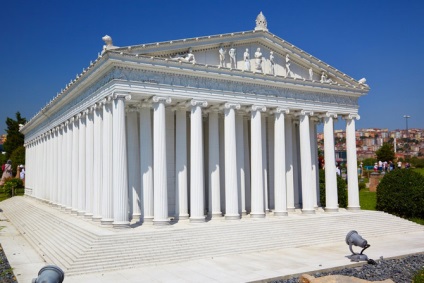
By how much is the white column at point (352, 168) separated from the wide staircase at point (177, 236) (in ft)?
4.43

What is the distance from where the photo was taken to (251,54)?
2659cm

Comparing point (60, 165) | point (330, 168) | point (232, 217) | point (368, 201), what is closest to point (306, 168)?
point (330, 168)

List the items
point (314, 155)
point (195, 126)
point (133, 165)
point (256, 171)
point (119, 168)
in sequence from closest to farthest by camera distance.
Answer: point (119, 168) → point (195, 126) → point (133, 165) → point (256, 171) → point (314, 155)

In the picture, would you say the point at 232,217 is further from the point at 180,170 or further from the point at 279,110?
the point at 279,110

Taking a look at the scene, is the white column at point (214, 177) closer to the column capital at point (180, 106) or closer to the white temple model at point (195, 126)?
the white temple model at point (195, 126)

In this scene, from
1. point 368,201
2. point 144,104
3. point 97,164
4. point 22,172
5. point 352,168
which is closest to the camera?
point 97,164

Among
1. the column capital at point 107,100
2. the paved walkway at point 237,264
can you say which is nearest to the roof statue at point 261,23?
the column capital at point 107,100

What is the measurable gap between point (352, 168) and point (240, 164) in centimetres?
892

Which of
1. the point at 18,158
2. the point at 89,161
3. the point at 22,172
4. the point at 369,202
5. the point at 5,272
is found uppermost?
the point at 18,158

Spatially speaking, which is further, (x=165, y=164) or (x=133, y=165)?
(x=133, y=165)

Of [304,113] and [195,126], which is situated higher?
[304,113]

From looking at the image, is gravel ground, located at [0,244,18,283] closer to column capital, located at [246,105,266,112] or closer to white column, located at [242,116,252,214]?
column capital, located at [246,105,266,112]

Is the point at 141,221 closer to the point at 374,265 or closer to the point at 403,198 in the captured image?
the point at 374,265

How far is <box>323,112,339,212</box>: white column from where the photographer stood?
94.7 feet
